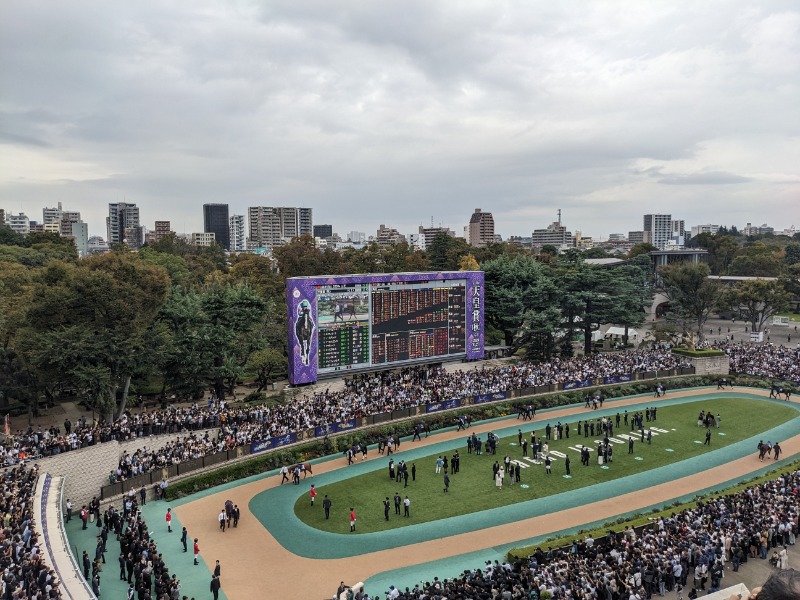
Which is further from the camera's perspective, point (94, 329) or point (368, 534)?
point (94, 329)

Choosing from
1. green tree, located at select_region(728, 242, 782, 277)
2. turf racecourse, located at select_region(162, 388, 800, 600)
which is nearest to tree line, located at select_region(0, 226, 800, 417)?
turf racecourse, located at select_region(162, 388, 800, 600)

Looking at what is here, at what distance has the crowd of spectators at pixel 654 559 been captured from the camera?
663 inches

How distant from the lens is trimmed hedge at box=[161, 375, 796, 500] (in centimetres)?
2816

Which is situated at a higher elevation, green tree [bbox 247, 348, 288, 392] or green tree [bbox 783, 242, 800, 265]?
green tree [bbox 783, 242, 800, 265]

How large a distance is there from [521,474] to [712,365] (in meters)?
26.9

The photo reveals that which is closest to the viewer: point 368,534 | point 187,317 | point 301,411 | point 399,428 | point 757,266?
point 368,534

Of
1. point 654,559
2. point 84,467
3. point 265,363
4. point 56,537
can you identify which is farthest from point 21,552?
point 265,363

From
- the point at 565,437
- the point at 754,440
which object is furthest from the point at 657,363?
the point at 565,437

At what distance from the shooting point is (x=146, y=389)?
140 ft

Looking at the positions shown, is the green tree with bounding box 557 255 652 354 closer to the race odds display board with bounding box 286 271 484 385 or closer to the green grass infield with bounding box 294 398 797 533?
the race odds display board with bounding box 286 271 484 385

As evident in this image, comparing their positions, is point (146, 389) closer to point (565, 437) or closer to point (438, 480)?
point (438, 480)

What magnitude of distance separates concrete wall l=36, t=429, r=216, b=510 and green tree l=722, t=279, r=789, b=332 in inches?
2464

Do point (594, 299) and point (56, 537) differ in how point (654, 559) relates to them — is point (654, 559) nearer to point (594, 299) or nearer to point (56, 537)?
point (56, 537)

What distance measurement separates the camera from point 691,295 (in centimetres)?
6159
